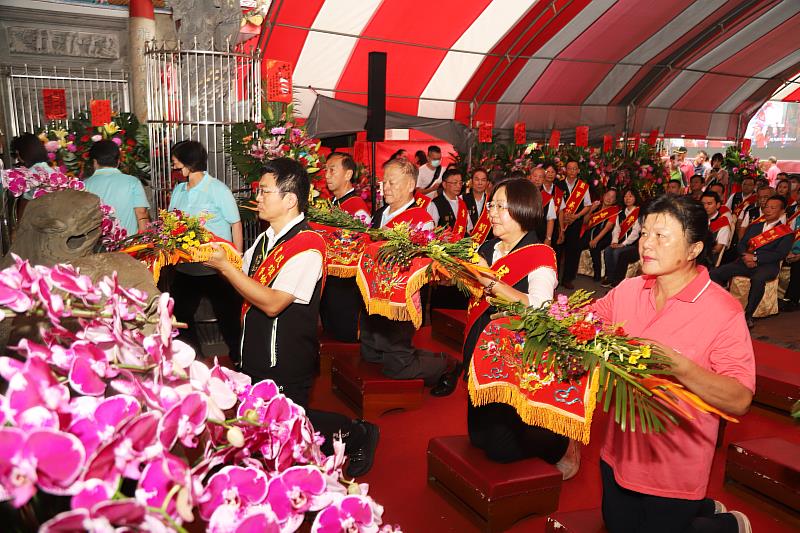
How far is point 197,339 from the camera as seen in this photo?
14.3 feet

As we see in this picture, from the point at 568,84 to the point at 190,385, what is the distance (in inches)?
437

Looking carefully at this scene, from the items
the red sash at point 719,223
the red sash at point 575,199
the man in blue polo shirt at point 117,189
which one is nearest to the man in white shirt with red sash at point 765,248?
the red sash at point 719,223

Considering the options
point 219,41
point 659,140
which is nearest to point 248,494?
point 219,41

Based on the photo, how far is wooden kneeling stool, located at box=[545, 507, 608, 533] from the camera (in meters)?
2.17

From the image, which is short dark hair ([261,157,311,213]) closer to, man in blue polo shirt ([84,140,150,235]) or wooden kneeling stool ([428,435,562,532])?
wooden kneeling stool ([428,435,562,532])

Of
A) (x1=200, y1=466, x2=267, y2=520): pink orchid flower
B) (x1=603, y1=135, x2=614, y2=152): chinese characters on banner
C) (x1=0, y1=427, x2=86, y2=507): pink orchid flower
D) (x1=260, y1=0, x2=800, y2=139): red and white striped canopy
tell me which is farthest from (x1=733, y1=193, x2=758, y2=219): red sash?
(x1=0, y1=427, x2=86, y2=507): pink orchid flower

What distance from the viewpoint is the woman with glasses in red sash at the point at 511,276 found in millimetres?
2549

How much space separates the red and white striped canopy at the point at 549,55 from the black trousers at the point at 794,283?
14.4 feet

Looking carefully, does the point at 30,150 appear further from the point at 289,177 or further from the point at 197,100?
the point at 289,177

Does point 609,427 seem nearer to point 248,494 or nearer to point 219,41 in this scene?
point 248,494

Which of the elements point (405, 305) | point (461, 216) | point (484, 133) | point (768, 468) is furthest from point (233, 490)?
point (484, 133)

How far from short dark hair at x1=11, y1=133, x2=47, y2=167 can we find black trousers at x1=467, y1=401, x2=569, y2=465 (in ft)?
11.8

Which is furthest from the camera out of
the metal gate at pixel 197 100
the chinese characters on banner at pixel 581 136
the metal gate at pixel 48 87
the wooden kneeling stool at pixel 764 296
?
the chinese characters on banner at pixel 581 136

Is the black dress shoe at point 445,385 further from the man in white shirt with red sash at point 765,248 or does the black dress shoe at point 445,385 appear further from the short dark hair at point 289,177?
the man in white shirt with red sash at point 765,248
